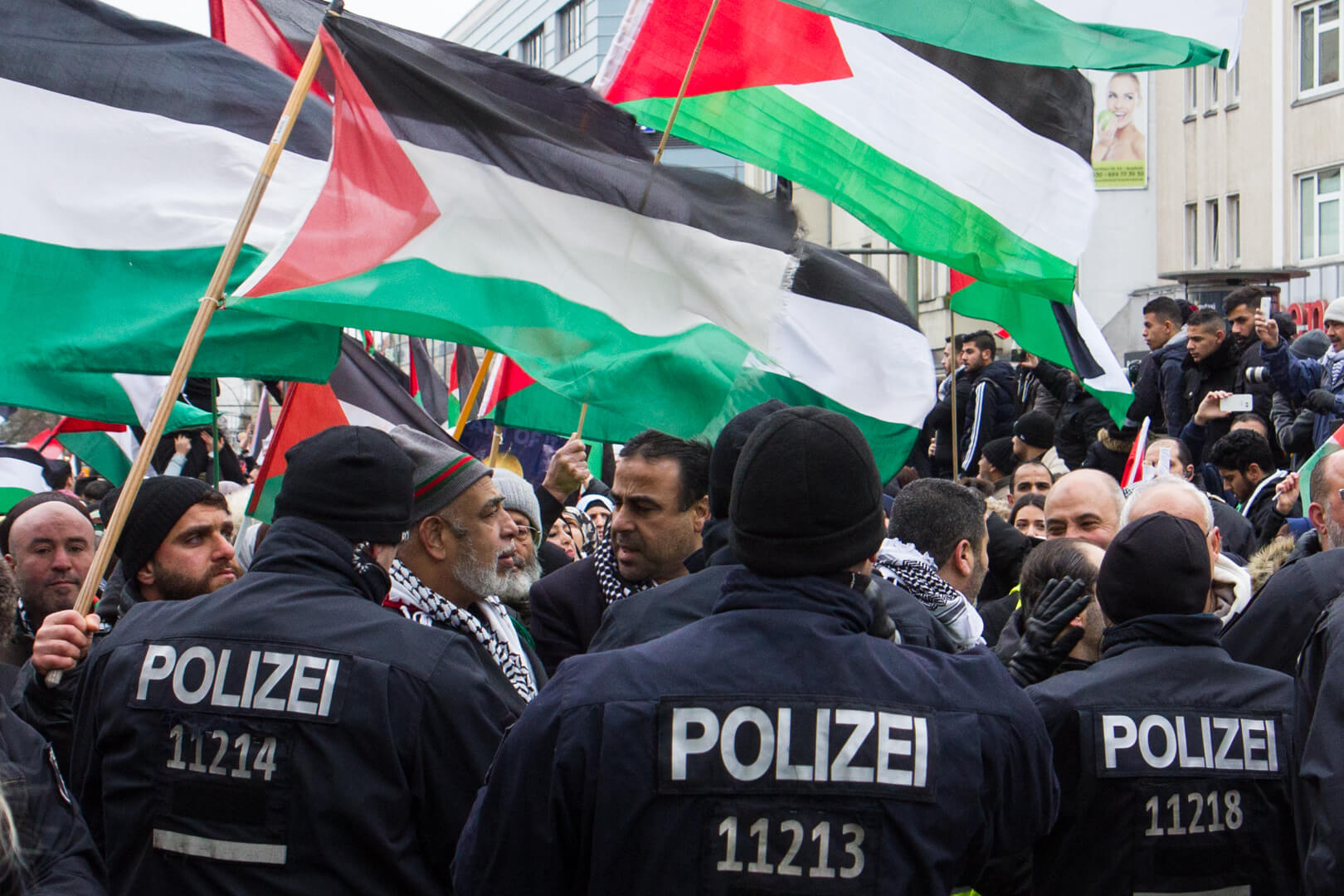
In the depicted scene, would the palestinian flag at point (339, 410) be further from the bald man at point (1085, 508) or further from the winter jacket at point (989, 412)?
the winter jacket at point (989, 412)

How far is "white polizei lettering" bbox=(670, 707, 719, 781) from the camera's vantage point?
2.62 m

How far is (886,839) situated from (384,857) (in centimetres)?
126

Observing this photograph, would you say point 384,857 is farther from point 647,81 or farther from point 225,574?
point 647,81

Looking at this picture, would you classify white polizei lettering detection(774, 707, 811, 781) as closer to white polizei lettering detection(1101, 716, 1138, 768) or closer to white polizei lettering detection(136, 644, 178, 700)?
white polizei lettering detection(1101, 716, 1138, 768)

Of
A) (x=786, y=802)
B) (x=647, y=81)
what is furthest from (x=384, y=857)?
(x=647, y=81)

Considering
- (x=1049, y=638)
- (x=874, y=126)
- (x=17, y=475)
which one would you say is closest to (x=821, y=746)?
(x=1049, y=638)

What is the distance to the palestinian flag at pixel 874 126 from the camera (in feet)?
20.7

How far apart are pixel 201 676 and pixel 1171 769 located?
2.25 m

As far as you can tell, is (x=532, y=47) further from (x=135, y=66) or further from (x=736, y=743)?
(x=736, y=743)

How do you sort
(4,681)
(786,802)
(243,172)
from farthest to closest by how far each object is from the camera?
1. (243,172)
2. (4,681)
3. (786,802)

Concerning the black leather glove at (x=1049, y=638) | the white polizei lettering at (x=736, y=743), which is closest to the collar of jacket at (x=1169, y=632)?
the black leather glove at (x=1049, y=638)

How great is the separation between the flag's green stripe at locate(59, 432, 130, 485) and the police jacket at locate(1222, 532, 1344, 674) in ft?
17.3

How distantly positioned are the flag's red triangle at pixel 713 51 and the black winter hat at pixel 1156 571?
10.1 feet

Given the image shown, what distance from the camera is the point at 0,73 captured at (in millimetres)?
4871
